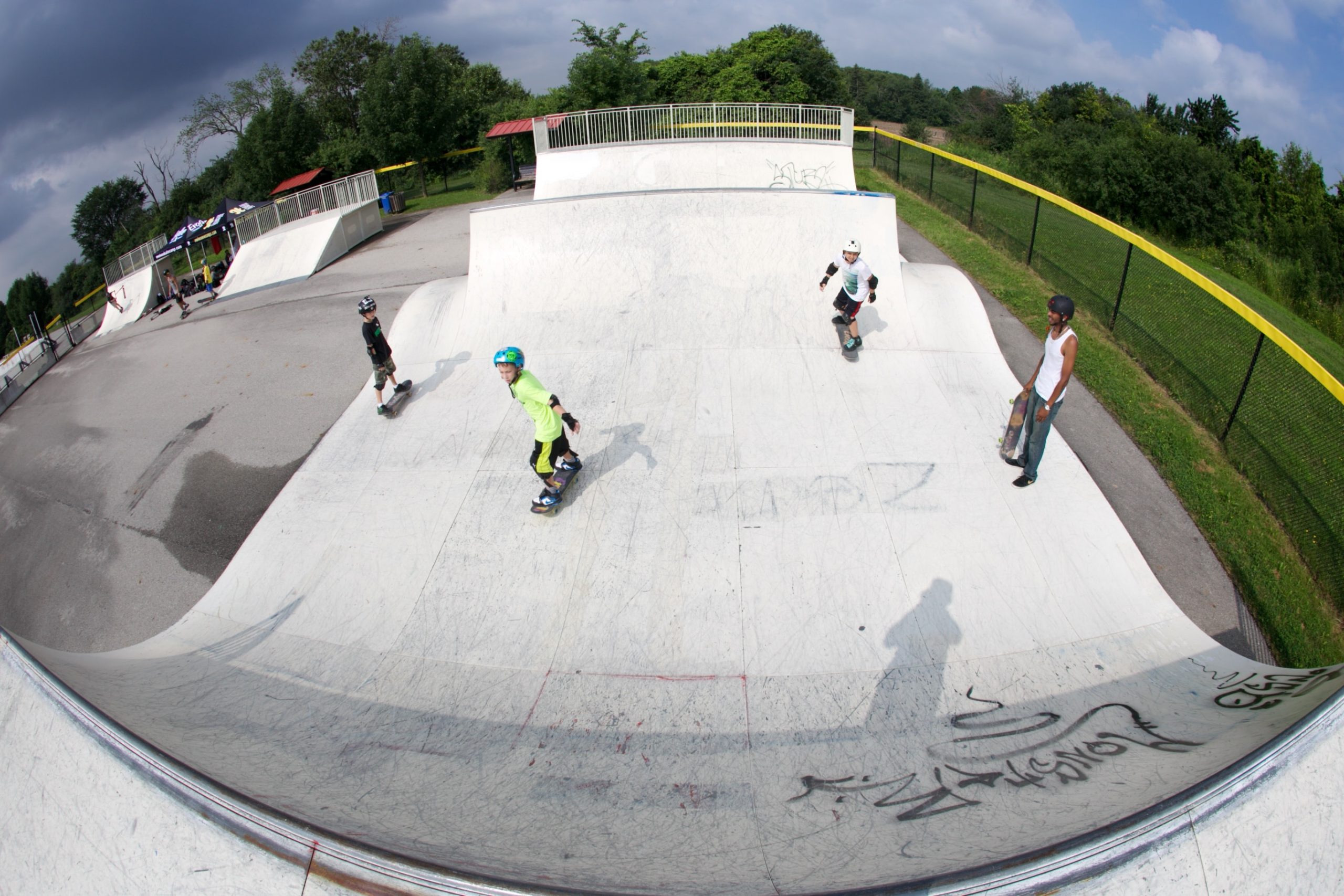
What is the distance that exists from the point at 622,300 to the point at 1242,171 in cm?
4968

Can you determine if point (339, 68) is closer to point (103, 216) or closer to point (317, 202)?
point (317, 202)

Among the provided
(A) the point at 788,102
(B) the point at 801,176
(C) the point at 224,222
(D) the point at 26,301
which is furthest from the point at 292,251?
(D) the point at 26,301

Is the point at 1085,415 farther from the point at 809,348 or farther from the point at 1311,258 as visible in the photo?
the point at 1311,258

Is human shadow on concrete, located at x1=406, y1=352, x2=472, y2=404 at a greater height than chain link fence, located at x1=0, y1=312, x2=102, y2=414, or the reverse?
human shadow on concrete, located at x1=406, y1=352, x2=472, y2=404

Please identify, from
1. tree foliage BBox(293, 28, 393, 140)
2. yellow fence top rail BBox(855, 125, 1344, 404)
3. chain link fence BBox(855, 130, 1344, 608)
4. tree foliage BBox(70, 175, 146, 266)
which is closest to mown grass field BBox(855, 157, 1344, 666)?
chain link fence BBox(855, 130, 1344, 608)

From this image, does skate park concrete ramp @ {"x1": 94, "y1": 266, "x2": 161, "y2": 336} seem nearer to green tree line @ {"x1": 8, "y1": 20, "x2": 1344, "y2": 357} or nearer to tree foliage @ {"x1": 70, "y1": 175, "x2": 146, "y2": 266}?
green tree line @ {"x1": 8, "y1": 20, "x2": 1344, "y2": 357}

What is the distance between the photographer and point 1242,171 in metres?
40.1

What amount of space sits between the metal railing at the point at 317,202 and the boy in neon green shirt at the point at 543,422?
61.6ft

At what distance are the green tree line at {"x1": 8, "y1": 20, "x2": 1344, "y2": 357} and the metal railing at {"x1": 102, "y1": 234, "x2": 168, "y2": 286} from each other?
9769 mm

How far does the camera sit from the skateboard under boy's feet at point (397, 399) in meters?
8.09

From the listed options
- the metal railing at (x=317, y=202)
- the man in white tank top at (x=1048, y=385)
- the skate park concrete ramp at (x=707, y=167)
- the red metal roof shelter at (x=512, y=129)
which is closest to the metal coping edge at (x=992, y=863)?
the man in white tank top at (x=1048, y=385)

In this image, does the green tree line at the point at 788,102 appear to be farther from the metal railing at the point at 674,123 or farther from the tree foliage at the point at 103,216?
the tree foliage at the point at 103,216

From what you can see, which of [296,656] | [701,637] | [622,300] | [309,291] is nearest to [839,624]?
[701,637]

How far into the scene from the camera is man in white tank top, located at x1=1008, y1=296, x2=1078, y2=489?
527cm
